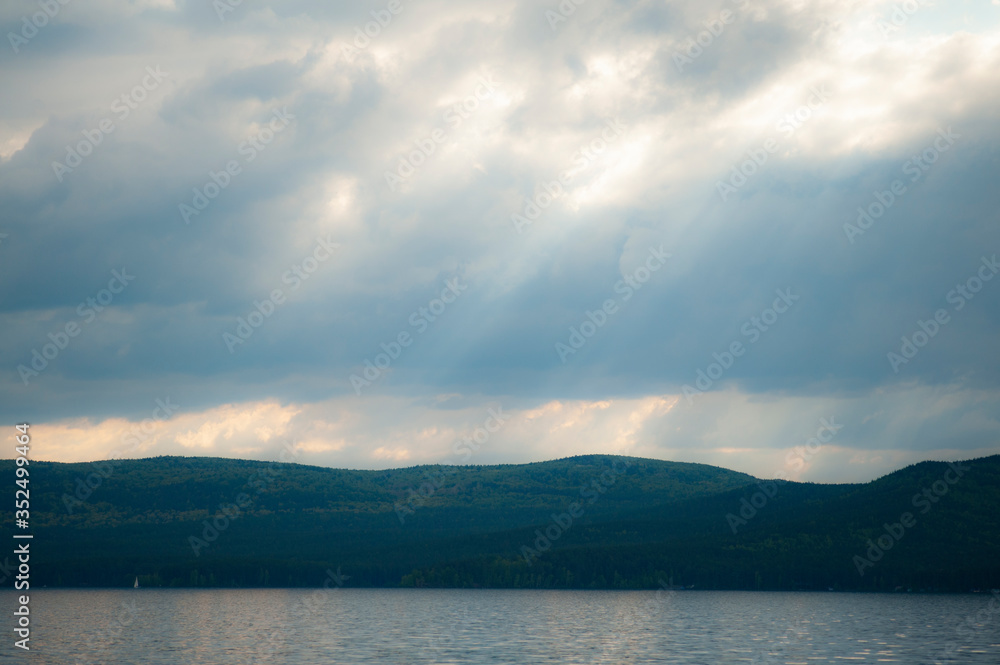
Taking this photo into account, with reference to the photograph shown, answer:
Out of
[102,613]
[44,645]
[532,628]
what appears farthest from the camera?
[102,613]

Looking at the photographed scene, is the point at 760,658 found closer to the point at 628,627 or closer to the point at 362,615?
the point at 628,627

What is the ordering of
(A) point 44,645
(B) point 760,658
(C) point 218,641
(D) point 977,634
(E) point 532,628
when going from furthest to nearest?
(E) point 532,628, (D) point 977,634, (C) point 218,641, (A) point 44,645, (B) point 760,658

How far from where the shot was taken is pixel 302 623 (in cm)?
17088

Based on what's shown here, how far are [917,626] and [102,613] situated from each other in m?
161

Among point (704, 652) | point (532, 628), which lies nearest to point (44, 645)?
point (532, 628)

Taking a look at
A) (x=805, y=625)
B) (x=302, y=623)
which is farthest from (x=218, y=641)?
(x=805, y=625)

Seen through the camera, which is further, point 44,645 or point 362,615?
point 362,615

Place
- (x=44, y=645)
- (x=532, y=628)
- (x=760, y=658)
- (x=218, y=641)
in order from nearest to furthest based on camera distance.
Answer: (x=760, y=658), (x=44, y=645), (x=218, y=641), (x=532, y=628)

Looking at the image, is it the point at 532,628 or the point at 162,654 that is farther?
the point at 532,628

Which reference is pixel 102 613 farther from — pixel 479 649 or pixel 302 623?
pixel 479 649

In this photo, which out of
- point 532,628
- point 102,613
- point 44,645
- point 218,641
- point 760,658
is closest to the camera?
point 760,658

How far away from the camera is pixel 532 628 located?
161 m

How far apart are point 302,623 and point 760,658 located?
8916 cm

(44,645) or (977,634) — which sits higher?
(44,645)
